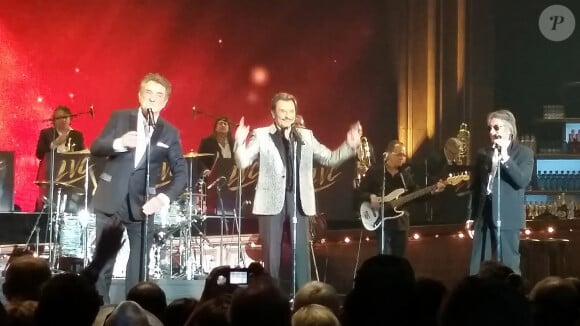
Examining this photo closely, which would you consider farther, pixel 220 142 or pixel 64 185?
pixel 220 142

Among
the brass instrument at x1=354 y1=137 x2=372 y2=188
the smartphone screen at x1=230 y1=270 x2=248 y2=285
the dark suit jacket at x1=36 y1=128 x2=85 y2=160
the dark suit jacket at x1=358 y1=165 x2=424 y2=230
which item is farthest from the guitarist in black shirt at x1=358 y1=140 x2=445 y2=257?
the smartphone screen at x1=230 y1=270 x2=248 y2=285

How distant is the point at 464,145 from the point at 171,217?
4.22 metres

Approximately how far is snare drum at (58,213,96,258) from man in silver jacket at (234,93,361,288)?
3.19 m

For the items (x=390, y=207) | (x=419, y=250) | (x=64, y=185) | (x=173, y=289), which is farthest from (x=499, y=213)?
(x=64, y=185)

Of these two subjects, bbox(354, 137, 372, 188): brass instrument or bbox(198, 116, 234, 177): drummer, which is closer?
bbox(354, 137, 372, 188): brass instrument

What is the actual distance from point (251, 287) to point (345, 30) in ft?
39.2

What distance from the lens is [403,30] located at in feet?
48.4

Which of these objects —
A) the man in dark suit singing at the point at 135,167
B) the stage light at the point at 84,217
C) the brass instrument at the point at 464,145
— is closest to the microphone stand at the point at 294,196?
the man in dark suit singing at the point at 135,167

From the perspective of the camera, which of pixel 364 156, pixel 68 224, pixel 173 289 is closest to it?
pixel 173 289

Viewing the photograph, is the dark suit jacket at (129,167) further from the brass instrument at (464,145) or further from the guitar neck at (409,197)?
the brass instrument at (464,145)

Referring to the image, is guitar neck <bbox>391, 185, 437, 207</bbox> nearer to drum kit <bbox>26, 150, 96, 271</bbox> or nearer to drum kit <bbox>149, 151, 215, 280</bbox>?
drum kit <bbox>149, 151, 215, 280</bbox>

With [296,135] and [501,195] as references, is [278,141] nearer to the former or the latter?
[296,135]

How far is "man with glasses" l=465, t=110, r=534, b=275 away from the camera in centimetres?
861

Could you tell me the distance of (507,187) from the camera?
344 inches
